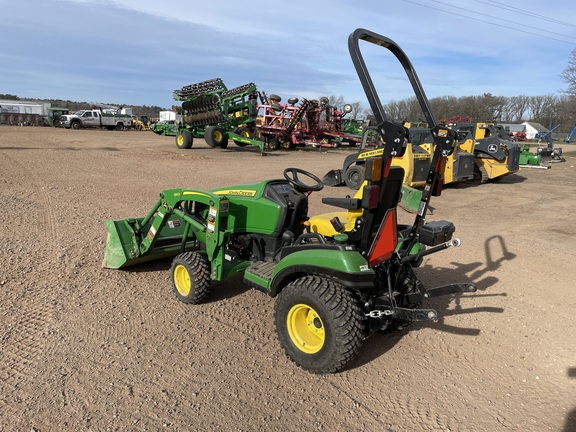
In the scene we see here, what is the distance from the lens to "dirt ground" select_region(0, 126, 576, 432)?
282cm

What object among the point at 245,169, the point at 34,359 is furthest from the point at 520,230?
the point at 245,169

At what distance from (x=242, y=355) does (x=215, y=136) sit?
18449 millimetres

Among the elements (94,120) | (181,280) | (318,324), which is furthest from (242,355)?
(94,120)

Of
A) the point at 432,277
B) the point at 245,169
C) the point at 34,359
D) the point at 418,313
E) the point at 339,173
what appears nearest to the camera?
the point at 418,313

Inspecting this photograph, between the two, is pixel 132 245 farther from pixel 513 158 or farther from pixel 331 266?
pixel 513 158

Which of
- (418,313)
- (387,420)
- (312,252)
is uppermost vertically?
(312,252)

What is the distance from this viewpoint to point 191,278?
418cm

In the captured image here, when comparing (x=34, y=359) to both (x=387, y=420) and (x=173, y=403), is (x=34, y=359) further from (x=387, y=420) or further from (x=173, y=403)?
(x=387, y=420)

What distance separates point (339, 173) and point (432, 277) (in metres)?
7.55

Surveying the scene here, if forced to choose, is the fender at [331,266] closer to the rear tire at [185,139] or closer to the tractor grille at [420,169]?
the tractor grille at [420,169]

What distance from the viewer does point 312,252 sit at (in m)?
3.25

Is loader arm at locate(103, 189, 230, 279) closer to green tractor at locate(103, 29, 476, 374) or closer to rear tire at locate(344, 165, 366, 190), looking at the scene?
green tractor at locate(103, 29, 476, 374)

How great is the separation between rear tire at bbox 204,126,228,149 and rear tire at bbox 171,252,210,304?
17.0m

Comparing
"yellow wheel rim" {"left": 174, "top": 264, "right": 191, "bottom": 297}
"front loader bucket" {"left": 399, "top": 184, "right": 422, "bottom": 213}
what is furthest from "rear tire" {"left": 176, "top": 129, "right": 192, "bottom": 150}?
"yellow wheel rim" {"left": 174, "top": 264, "right": 191, "bottom": 297}
